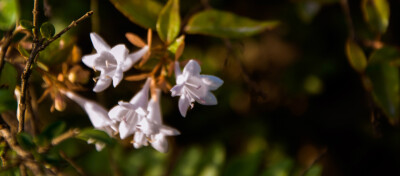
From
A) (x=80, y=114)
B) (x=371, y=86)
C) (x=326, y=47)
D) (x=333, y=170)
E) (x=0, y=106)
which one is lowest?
(x=333, y=170)

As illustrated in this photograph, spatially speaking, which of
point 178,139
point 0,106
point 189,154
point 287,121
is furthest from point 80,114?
point 0,106

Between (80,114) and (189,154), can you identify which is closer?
(189,154)

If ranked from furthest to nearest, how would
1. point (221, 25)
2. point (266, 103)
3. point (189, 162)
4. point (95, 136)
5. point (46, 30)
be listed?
point (266, 103) < point (189, 162) < point (221, 25) < point (95, 136) < point (46, 30)

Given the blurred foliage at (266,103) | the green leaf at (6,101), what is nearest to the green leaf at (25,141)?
the green leaf at (6,101)

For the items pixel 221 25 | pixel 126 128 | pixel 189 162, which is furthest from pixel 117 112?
pixel 189 162

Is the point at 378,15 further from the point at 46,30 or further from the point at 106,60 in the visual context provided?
the point at 46,30

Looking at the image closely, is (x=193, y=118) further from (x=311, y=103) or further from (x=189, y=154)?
(x=311, y=103)
